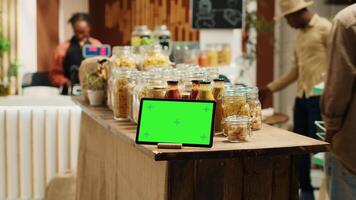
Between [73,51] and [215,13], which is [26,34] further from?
[215,13]

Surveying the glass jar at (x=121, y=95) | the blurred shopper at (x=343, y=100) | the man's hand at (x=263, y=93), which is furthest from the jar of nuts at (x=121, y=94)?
the man's hand at (x=263, y=93)

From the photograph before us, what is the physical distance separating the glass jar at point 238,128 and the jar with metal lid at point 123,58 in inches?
47.5

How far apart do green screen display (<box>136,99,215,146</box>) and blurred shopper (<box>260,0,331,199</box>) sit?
3532 mm

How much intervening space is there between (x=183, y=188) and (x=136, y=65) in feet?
4.53

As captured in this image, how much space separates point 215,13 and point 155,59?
11.2 feet

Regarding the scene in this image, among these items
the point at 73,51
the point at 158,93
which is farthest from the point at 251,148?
the point at 73,51

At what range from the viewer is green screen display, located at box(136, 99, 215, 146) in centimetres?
233

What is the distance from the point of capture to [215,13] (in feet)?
22.5

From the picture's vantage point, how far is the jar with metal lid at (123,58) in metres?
3.56

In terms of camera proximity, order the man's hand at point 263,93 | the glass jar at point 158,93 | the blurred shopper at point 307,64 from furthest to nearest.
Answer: the blurred shopper at point 307,64 < the man's hand at point 263,93 < the glass jar at point 158,93

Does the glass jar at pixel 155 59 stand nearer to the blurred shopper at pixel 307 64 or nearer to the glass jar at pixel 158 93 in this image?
the glass jar at pixel 158 93

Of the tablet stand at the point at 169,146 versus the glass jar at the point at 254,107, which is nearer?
the tablet stand at the point at 169,146

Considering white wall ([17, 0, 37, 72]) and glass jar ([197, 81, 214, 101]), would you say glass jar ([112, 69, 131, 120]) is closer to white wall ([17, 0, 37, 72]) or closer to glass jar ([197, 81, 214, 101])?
glass jar ([197, 81, 214, 101])

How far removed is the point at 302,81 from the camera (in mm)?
6066
